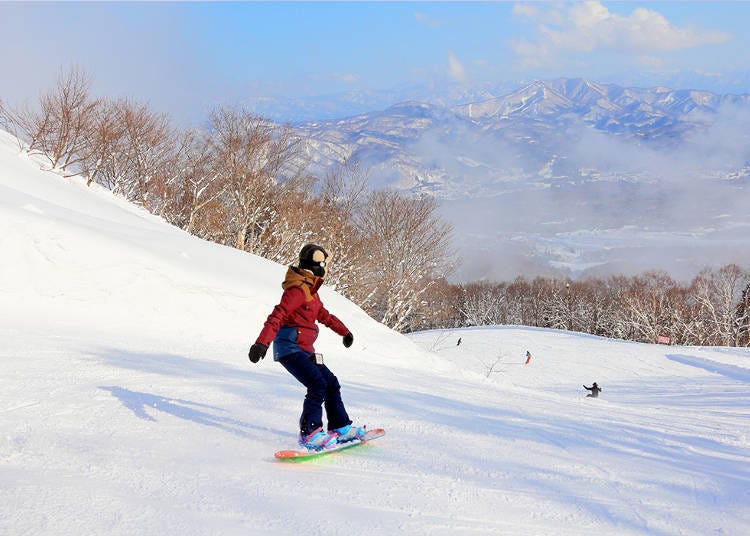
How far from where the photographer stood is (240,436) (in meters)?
4.73

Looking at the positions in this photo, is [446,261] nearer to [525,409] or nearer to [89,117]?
[89,117]

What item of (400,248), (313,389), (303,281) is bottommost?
(313,389)

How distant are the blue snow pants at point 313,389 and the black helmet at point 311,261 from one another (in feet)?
2.09

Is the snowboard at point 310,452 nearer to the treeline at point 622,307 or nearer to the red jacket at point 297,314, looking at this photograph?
the red jacket at point 297,314

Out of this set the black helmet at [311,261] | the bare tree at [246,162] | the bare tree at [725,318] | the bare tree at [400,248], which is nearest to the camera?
the black helmet at [311,261]

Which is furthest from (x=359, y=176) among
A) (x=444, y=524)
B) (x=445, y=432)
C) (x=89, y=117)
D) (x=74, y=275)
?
(x=444, y=524)

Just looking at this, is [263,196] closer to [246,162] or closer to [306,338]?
[246,162]

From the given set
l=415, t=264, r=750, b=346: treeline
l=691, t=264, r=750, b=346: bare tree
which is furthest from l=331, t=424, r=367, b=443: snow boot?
l=691, t=264, r=750, b=346: bare tree

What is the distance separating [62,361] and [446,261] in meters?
28.5

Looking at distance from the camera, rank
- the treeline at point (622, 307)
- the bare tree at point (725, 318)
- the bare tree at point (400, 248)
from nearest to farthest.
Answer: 1. the bare tree at point (400, 248)
2. the bare tree at point (725, 318)
3. the treeline at point (622, 307)

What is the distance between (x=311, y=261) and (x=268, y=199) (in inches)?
993

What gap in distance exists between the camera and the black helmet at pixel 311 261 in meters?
4.28

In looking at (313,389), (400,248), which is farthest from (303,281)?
(400,248)

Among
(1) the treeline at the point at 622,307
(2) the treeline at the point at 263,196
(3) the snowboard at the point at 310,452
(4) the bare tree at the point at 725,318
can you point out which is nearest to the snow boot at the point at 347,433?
(3) the snowboard at the point at 310,452
